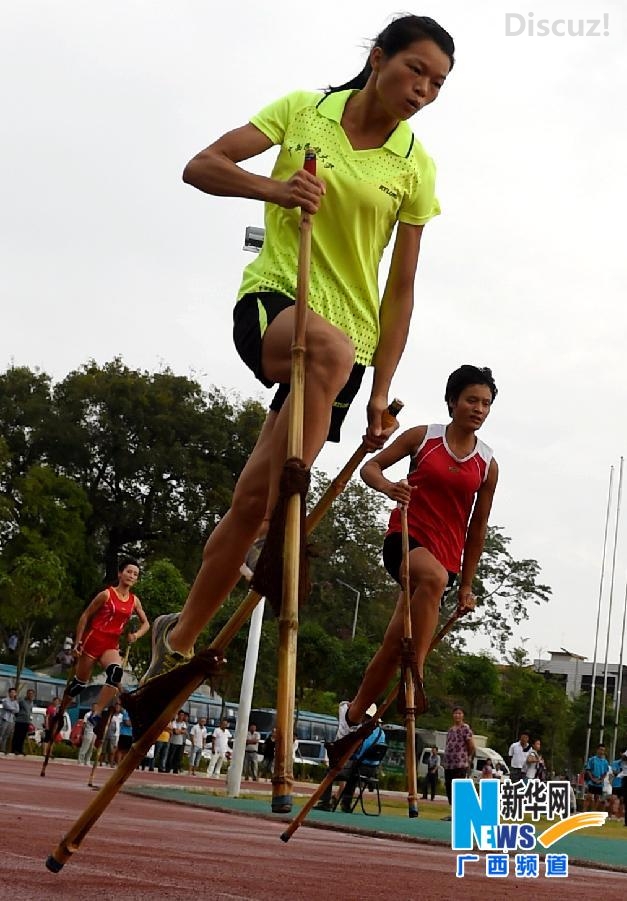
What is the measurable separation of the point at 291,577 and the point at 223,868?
1905 mm

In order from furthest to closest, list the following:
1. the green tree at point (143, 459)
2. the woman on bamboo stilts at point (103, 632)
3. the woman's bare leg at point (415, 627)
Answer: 1. the green tree at point (143, 459)
2. the woman on bamboo stilts at point (103, 632)
3. the woman's bare leg at point (415, 627)

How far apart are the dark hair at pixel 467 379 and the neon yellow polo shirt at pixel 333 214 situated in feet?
9.03

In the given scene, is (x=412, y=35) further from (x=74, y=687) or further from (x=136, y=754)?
(x=74, y=687)

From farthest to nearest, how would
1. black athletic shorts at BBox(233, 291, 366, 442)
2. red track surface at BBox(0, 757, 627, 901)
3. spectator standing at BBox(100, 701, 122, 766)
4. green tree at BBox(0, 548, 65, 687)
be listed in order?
green tree at BBox(0, 548, 65, 687)
spectator standing at BBox(100, 701, 122, 766)
black athletic shorts at BBox(233, 291, 366, 442)
red track surface at BBox(0, 757, 627, 901)

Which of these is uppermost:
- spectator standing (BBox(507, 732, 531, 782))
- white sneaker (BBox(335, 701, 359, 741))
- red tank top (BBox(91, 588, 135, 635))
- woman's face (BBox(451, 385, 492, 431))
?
woman's face (BBox(451, 385, 492, 431))

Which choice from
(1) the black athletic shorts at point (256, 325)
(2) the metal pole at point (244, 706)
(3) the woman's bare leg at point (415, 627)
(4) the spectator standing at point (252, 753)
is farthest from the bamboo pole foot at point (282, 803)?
(4) the spectator standing at point (252, 753)

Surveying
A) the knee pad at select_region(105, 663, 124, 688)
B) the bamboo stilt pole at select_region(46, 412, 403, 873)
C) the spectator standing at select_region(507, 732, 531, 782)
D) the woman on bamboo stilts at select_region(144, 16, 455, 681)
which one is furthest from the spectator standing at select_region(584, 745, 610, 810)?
the bamboo stilt pole at select_region(46, 412, 403, 873)

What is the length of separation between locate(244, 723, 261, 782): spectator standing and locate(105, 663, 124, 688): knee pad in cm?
2278

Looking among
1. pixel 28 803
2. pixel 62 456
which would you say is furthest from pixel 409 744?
pixel 62 456

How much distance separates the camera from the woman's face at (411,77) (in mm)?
5078

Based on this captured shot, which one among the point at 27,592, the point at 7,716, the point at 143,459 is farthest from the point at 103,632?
the point at 143,459

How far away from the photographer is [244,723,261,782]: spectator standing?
3744 centimetres

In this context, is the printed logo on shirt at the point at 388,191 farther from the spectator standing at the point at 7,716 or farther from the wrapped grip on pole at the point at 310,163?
the spectator standing at the point at 7,716

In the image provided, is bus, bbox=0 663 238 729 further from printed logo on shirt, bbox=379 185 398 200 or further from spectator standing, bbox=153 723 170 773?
printed logo on shirt, bbox=379 185 398 200
